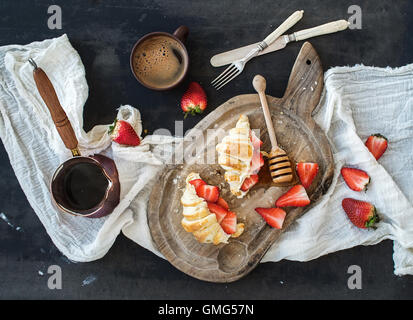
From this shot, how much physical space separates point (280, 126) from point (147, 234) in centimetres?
68

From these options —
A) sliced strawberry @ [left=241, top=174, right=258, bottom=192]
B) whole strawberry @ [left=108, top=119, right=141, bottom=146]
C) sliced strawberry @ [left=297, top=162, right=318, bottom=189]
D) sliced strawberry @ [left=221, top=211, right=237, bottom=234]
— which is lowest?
sliced strawberry @ [left=221, top=211, right=237, bottom=234]

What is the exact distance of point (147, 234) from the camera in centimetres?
157

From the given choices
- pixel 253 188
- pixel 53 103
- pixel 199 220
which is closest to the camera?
pixel 53 103

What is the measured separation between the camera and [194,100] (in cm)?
160

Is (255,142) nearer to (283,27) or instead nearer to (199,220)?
(199,220)

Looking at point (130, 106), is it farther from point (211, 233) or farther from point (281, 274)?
point (281, 274)

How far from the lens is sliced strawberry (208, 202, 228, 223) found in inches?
58.1

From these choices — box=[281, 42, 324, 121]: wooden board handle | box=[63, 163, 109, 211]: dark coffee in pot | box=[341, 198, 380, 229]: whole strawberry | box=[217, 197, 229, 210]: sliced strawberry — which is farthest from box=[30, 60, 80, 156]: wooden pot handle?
box=[341, 198, 380, 229]: whole strawberry

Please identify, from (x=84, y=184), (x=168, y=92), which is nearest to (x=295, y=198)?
(x=168, y=92)

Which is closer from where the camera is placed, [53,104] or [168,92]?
[53,104]

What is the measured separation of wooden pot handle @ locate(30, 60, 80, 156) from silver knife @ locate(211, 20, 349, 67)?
2.12ft

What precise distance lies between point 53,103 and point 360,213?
120 cm

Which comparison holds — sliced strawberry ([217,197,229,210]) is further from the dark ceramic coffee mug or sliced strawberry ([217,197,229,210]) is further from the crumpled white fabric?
the dark ceramic coffee mug

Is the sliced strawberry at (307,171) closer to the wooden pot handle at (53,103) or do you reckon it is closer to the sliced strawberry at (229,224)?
the sliced strawberry at (229,224)
